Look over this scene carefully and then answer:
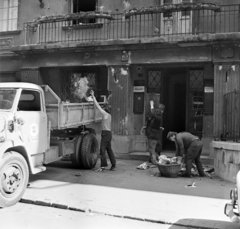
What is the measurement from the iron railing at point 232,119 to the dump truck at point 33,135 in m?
3.92

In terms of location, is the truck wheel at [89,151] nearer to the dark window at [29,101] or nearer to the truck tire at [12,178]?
the dark window at [29,101]

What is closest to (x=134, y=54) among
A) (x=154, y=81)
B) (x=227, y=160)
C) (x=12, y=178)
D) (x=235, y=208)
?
(x=154, y=81)

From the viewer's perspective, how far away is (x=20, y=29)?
13.7 m

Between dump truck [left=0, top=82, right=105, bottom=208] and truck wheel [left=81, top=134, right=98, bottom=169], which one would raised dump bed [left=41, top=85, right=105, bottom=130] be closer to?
dump truck [left=0, top=82, right=105, bottom=208]

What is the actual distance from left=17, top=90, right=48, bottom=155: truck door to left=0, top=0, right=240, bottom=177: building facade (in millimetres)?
4678

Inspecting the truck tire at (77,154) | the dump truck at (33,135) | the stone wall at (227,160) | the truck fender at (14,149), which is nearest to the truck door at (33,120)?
the dump truck at (33,135)

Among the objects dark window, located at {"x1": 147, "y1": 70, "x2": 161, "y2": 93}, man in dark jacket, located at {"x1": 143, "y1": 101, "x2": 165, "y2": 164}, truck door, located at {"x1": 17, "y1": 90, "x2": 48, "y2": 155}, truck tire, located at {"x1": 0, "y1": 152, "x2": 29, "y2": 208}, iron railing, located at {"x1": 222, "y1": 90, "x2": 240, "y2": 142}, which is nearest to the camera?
truck tire, located at {"x1": 0, "y1": 152, "x2": 29, "y2": 208}

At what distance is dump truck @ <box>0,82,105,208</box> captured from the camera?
19.5 ft

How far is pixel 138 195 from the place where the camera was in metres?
6.54

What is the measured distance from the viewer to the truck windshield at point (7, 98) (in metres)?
6.49

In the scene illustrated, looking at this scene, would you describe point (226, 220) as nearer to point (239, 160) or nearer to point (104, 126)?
point (239, 160)

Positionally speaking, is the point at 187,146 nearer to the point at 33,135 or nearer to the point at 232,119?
the point at 232,119

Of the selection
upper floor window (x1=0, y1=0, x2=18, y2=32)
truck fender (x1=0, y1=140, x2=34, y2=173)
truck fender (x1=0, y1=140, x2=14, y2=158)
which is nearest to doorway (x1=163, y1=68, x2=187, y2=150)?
upper floor window (x1=0, y1=0, x2=18, y2=32)

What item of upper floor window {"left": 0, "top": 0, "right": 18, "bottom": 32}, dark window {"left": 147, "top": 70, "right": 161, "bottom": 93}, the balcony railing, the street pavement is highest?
upper floor window {"left": 0, "top": 0, "right": 18, "bottom": 32}
